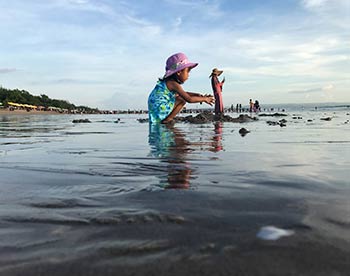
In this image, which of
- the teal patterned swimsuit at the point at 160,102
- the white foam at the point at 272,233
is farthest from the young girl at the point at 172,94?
the white foam at the point at 272,233

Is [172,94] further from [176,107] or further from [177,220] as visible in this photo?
[177,220]

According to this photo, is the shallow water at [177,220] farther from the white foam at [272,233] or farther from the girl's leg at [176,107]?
the girl's leg at [176,107]

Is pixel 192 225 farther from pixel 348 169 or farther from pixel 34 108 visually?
pixel 34 108

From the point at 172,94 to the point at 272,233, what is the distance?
8.92m

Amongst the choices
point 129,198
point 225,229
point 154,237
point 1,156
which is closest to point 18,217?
point 129,198

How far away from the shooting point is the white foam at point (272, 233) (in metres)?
1.45

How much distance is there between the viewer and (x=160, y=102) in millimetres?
10297

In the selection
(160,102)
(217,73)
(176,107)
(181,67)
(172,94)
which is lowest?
(176,107)

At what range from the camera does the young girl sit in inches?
375

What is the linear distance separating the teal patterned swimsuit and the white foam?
8769mm

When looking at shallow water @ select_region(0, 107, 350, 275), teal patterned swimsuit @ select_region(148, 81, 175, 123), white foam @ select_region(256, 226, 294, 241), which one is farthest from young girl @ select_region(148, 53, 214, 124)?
white foam @ select_region(256, 226, 294, 241)

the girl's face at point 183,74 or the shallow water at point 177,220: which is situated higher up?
the girl's face at point 183,74

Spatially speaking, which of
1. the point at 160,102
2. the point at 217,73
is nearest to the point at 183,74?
the point at 160,102

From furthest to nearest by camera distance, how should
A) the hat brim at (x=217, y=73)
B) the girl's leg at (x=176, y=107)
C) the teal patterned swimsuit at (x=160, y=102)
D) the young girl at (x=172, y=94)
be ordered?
1. the hat brim at (x=217, y=73)
2. the girl's leg at (x=176, y=107)
3. the teal patterned swimsuit at (x=160, y=102)
4. the young girl at (x=172, y=94)
